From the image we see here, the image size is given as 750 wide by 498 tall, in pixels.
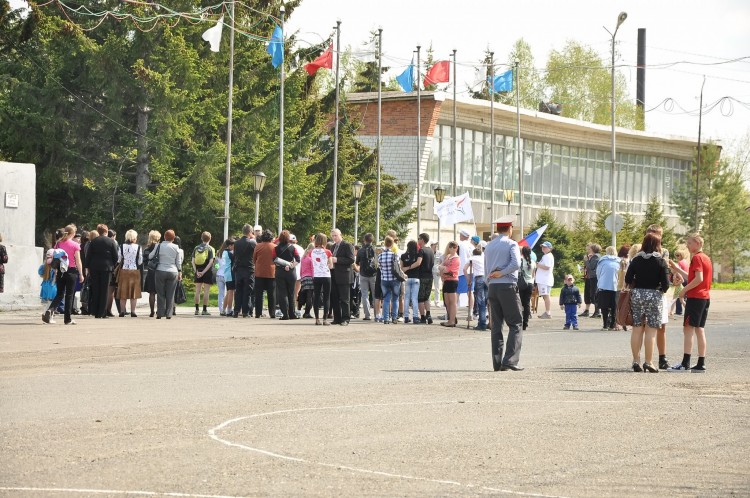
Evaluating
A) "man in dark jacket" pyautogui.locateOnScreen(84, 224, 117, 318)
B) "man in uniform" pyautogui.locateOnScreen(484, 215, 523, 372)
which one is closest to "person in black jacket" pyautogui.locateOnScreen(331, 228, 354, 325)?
"man in dark jacket" pyautogui.locateOnScreen(84, 224, 117, 318)

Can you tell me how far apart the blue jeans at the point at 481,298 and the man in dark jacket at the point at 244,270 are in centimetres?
492

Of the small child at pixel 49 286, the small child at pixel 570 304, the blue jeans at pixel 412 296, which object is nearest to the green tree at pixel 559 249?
the small child at pixel 570 304

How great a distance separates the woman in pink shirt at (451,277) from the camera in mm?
26266

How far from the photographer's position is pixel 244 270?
90.4ft

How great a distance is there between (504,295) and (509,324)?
394 mm

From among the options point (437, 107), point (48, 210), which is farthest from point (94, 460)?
point (437, 107)

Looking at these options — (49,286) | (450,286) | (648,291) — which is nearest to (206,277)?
(49,286)

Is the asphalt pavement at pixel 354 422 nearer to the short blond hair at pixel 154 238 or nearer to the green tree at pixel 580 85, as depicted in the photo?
the short blond hair at pixel 154 238

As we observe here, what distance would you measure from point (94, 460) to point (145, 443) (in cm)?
81

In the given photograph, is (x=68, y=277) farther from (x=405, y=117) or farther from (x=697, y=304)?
(x=405, y=117)

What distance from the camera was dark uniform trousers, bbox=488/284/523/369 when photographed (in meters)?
16.0

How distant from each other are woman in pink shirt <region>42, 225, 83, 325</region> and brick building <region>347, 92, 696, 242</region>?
33.3 m

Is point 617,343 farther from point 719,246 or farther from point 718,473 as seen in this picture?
point 719,246

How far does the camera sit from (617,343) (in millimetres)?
22562
